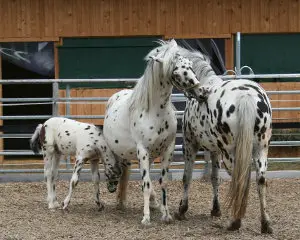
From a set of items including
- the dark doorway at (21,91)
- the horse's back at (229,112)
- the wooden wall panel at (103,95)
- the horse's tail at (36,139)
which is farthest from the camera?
the dark doorway at (21,91)

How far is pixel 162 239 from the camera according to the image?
6090 millimetres

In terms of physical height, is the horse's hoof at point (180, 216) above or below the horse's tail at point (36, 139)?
below

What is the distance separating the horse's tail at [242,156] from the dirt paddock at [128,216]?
0.34m

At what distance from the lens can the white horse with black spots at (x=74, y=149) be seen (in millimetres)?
7707

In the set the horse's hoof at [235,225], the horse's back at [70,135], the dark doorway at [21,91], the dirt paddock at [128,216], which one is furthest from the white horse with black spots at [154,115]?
the dark doorway at [21,91]

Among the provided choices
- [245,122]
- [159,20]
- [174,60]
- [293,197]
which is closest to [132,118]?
Answer: [174,60]

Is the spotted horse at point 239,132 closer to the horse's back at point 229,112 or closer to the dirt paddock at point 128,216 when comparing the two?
the horse's back at point 229,112

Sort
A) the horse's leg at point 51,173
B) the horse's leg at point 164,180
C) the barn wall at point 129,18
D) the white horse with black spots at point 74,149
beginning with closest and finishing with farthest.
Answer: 1. the horse's leg at point 164,180
2. the white horse with black spots at point 74,149
3. the horse's leg at point 51,173
4. the barn wall at point 129,18

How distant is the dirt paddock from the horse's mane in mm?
1310

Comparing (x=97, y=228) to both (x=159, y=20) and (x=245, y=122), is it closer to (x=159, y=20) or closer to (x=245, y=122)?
(x=245, y=122)

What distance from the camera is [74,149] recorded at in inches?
309

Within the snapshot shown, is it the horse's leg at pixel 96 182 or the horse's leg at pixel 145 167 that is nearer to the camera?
the horse's leg at pixel 145 167

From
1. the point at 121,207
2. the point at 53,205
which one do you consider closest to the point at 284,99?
the point at 121,207

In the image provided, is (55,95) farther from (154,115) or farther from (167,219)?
(167,219)
